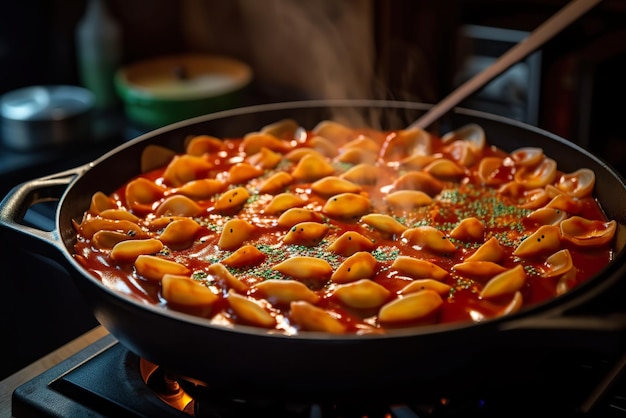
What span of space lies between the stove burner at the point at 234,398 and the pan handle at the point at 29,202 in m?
0.21

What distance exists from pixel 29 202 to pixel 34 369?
278 mm

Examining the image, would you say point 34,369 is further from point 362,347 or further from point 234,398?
point 362,347

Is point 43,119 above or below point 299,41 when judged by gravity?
below

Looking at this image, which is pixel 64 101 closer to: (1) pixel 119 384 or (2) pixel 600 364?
(1) pixel 119 384

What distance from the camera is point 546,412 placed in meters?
0.91

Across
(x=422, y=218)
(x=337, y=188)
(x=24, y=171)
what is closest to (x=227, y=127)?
(x=337, y=188)

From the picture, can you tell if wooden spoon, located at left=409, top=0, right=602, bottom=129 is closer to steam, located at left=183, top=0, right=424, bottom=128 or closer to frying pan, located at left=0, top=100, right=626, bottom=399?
frying pan, located at left=0, top=100, right=626, bottom=399

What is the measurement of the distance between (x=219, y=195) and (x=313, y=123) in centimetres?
39

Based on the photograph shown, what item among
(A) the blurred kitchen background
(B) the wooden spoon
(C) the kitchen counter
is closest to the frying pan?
(C) the kitchen counter

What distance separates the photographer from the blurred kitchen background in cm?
192

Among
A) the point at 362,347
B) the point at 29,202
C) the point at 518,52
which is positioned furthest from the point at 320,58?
the point at 362,347

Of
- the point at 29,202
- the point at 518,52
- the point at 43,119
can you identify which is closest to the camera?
the point at 29,202

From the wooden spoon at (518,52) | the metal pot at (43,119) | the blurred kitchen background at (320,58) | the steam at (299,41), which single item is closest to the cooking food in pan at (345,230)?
the wooden spoon at (518,52)

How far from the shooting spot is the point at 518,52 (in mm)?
1419
